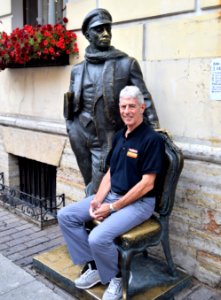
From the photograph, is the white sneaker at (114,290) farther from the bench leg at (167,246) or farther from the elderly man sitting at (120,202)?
the bench leg at (167,246)

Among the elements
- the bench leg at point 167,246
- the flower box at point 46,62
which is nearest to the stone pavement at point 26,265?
the bench leg at point 167,246

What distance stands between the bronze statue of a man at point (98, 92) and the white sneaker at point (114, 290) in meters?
0.84

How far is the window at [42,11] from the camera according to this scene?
15.5 ft

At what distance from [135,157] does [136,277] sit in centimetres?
103

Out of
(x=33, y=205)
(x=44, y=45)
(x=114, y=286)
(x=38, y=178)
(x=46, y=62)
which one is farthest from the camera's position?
(x=38, y=178)

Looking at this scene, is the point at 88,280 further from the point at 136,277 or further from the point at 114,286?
the point at 136,277

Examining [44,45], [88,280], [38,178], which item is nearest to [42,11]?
[44,45]

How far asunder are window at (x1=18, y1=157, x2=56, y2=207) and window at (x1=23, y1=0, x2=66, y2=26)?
1.89m

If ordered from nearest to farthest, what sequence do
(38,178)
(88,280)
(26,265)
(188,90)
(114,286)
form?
(114,286)
(88,280)
(188,90)
(26,265)
(38,178)

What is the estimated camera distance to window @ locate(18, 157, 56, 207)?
16.8 ft

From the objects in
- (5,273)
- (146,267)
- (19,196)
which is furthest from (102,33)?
(19,196)

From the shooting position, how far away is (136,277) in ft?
9.96

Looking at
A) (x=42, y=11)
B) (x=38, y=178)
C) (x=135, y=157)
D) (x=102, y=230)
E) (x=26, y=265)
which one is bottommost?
(x=26, y=265)

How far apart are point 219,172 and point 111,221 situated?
3.18 ft
